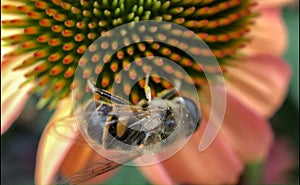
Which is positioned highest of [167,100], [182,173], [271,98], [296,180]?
[167,100]

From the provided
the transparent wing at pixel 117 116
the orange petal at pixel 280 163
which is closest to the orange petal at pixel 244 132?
the orange petal at pixel 280 163

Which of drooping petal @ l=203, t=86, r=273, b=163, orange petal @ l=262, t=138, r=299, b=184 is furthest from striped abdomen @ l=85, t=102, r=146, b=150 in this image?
orange petal @ l=262, t=138, r=299, b=184

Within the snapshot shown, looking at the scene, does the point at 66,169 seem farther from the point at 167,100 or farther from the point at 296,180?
the point at 296,180

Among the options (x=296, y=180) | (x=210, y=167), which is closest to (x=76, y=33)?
(x=210, y=167)

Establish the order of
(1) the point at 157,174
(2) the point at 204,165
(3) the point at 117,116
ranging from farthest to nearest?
(2) the point at 204,165 < (1) the point at 157,174 < (3) the point at 117,116

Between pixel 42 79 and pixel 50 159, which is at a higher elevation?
pixel 42 79

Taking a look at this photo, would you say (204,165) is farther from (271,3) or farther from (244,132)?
(271,3)

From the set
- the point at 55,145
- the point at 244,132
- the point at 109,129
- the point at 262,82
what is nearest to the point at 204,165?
the point at 244,132
